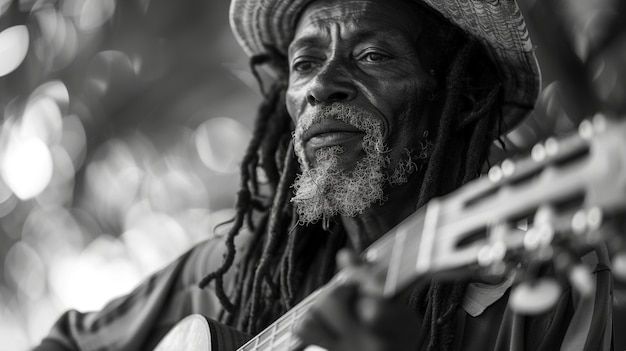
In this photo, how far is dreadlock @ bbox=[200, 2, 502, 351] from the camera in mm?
1934

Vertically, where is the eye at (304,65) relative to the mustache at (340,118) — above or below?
above

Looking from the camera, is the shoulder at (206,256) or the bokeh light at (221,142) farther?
the bokeh light at (221,142)

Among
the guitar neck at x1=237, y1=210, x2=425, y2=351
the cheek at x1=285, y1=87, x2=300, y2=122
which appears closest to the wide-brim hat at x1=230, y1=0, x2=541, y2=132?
the cheek at x1=285, y1=87, x2=300, y2=122

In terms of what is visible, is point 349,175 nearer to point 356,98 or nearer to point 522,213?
point 356,98

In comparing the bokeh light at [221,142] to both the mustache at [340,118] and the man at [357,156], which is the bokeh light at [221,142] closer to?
the man at [357,156]

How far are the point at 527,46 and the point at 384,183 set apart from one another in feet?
1.44

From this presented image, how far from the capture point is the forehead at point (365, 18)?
1992 millimetres

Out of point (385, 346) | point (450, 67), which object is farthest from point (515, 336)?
point (450, 67)

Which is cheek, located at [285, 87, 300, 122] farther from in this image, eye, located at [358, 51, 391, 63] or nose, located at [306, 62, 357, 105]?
eye, located at [358, 51, 391, 63]

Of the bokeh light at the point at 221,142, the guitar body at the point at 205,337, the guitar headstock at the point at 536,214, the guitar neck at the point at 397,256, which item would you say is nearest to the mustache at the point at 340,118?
the guitar body at the point at 205,337

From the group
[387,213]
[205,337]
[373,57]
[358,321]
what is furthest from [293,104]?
[358,321]

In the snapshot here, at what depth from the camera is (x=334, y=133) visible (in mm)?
1891

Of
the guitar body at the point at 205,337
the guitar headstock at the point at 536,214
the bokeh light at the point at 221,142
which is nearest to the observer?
the guitar headstock at the point at 536,214

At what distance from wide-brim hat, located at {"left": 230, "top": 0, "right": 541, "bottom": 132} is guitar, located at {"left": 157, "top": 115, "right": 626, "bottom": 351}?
80 cm
